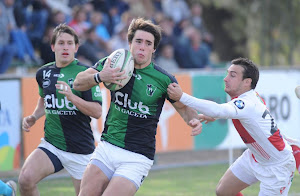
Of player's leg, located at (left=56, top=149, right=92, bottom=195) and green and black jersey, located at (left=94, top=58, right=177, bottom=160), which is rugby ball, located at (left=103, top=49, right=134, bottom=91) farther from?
player's leg, located at (left=56, top=149, right=92, bottom=195)

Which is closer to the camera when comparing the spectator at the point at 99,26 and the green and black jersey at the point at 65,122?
the green and black jersey at the point at 65,122

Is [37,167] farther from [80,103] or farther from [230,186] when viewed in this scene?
[230,186]

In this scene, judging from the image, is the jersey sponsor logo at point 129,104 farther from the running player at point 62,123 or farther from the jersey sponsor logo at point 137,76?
the running player at point 62,123

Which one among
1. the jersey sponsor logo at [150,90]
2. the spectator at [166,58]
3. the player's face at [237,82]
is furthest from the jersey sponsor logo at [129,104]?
the spectator at [166,58]

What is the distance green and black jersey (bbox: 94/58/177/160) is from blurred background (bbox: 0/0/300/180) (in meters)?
4.52

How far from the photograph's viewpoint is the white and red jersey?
20.4ft

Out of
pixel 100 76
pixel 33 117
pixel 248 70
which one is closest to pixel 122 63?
pixel 100 76

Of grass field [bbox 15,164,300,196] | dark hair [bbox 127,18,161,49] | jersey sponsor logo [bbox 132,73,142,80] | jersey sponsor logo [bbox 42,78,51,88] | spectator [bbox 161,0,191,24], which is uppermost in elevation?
spectator [bbox 161,0,191,24]

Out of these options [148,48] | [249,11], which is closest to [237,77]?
[148,48]

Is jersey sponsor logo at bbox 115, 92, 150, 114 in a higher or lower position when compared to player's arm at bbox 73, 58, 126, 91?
lower

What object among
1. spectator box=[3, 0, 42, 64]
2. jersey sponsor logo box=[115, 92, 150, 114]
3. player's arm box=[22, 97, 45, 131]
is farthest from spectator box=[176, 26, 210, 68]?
jersey sponsor logo box=[115, 92, 150, 114]

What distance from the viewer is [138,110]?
5934mm

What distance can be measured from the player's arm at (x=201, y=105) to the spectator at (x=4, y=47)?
803 cm

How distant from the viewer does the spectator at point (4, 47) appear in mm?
13125
